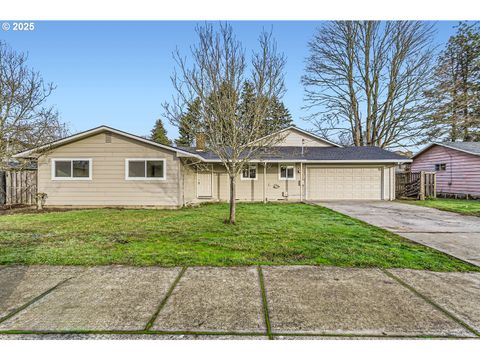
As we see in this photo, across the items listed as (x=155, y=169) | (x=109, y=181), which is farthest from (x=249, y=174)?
(x=109, y=181)

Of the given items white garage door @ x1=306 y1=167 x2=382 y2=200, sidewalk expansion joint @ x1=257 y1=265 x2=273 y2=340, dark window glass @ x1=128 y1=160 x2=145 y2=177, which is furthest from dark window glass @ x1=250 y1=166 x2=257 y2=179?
sidewalk expansion joint @ x1=257 y1=265 x2=273 y2=340

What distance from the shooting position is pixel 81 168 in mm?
11227

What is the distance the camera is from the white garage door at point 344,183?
582 inches

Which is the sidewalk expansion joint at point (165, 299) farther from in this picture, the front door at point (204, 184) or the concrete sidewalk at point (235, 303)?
the front door at point (204, 184)

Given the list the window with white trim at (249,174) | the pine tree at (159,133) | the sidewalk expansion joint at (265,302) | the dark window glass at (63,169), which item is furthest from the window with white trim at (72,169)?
the pine tree at (159,133)

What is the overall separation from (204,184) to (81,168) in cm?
613

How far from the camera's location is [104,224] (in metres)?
7.35

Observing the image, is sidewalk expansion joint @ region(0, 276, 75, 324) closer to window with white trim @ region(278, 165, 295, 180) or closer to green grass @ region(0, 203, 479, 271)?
green grass @ region(0, 203, 479, 271)

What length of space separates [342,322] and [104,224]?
699 cm

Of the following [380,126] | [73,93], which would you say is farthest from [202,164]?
[380,126]

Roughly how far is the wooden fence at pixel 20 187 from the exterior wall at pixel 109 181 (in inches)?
45.4

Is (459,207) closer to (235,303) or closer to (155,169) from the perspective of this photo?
(235,303)

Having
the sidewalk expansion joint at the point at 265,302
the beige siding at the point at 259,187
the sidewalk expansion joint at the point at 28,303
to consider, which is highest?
the beige siding at the point at 259,187

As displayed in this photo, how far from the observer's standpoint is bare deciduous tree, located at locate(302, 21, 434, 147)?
64.6 feet
